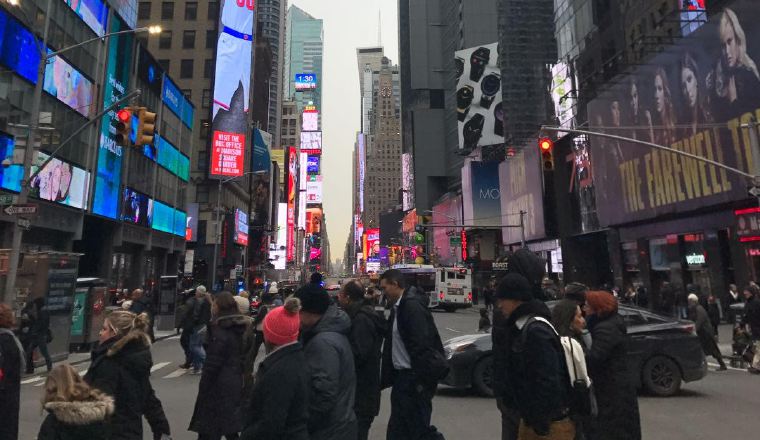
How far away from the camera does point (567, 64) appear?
156ft

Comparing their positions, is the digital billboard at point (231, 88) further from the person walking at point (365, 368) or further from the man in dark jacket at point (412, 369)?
the man in dark jacket at point (412, 369)

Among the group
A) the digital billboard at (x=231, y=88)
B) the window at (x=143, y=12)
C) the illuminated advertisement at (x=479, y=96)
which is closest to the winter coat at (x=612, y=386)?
the digital billboard at (x=231, y=88)

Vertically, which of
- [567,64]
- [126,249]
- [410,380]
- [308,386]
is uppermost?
[567,64]

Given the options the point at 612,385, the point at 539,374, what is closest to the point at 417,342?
the point at 539,374

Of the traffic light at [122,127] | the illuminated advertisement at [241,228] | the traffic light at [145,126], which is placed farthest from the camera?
the illuminated advertisement at [241,228]

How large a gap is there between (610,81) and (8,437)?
3702 centimetres

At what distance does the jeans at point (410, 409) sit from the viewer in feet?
16.2

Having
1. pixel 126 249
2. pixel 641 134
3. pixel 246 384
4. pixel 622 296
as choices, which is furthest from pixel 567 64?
pixel 246 384

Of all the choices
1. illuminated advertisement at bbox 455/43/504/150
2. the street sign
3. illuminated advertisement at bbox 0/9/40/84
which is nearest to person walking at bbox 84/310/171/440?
the street sign

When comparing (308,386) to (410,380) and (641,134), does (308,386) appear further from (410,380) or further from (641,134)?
(641,134)

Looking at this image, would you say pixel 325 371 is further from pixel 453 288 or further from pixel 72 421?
pixel 453 288

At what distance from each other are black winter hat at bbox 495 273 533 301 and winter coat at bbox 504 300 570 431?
4.8 inches

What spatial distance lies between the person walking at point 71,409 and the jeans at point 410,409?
2.68 m

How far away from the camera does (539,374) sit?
3418 mm
